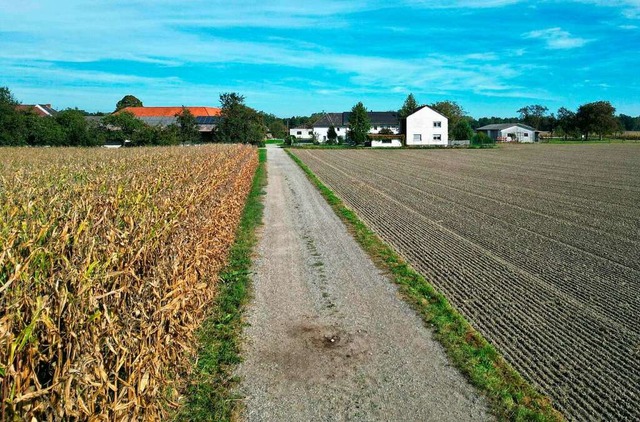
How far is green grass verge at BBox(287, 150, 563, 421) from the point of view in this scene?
518 centimetres

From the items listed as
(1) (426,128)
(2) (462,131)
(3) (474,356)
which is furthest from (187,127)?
(3) (474,356)

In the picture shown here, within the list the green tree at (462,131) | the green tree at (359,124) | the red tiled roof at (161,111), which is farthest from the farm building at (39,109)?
the green tree at (462,131)

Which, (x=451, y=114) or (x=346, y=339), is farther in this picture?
(x=451, y=114)

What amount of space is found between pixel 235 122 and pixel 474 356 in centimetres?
6047

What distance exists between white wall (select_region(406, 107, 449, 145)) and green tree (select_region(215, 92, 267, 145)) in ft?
110

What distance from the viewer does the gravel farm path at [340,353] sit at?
5.23 metres

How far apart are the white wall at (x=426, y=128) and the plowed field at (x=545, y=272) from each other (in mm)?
67429

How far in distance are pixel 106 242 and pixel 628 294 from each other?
324 inches

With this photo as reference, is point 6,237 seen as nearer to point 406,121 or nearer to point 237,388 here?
point 237,388

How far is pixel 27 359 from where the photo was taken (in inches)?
115

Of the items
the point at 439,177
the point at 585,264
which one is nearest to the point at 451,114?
the point at 439,177

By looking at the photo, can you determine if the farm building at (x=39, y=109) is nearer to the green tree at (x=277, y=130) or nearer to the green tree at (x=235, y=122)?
the green tree at (x=235, y=122)

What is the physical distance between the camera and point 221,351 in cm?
648

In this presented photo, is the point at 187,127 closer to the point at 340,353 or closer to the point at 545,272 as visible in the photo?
the point at 545,272
